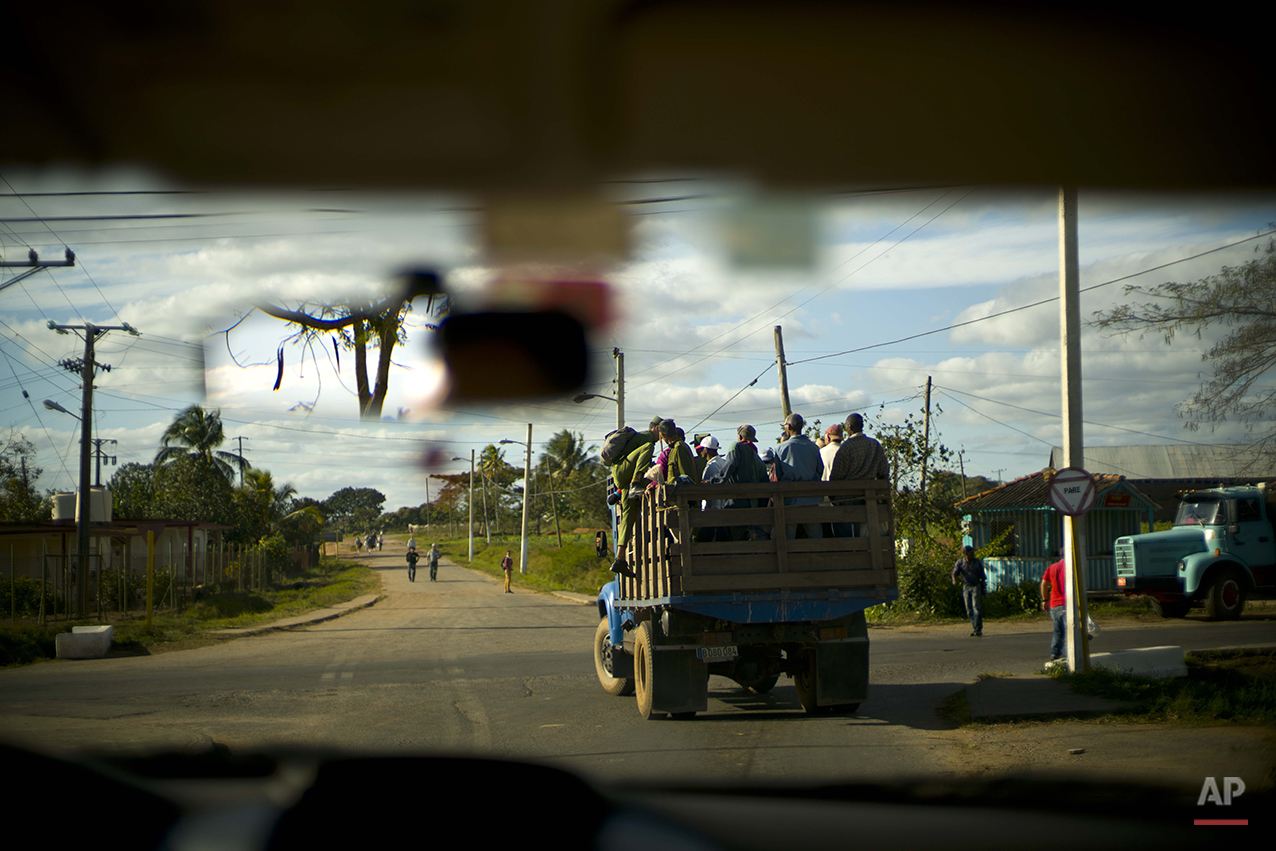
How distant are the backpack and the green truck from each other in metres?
14.2

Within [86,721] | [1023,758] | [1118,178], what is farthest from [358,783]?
[86,721]

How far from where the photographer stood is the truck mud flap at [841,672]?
838 cm

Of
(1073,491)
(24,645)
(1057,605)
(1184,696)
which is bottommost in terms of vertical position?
(24,645)

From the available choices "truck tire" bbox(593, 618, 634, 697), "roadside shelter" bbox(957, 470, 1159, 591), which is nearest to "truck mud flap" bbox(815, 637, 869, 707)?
"truck tire" bbox(593, 618, 634, 697)

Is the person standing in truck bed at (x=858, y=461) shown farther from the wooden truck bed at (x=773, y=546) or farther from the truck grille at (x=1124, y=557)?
the truck grille at (x=1124, y=557)

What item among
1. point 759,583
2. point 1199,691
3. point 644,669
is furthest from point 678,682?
point 1199,691

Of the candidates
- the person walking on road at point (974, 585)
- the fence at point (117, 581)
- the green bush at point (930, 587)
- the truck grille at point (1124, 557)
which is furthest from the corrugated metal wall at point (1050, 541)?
the fence at point (117, 581)

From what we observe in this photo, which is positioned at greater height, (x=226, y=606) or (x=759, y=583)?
(x=759, y=583)

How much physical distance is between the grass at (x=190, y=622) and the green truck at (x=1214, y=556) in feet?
62.1

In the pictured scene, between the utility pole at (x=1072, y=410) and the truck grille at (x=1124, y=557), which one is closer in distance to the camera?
the utility pole at (x=1072, y=410)

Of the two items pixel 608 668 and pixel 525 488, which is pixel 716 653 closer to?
pixel 608 668

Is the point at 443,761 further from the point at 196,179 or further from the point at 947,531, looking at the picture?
the point at 947,531

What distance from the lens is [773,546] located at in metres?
8.11

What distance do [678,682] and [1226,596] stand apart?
15.3 m
